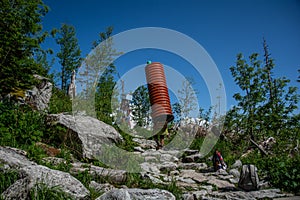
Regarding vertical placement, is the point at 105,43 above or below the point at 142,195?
above

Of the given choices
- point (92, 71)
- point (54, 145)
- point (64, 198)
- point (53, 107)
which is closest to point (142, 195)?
point (64, 198)

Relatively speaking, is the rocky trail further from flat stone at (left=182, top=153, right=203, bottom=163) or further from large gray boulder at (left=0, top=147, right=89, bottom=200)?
flat stone at (left=182, top=153, right=203, bottom=163)

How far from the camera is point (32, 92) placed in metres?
7.81

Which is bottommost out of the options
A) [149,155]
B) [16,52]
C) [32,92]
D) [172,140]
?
[149,155]

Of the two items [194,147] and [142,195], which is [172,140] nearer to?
[194,147]

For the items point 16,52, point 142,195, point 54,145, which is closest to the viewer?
point 142,195

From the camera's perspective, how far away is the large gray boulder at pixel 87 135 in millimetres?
5805

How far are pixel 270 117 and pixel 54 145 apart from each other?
11375 mm

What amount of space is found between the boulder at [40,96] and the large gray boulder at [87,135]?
1538mm

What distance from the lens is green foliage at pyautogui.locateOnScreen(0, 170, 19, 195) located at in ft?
8.98

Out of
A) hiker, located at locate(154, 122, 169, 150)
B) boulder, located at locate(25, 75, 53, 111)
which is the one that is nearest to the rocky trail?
hiker, located at locate(154, 122, 169, 150)

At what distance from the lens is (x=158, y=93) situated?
30.2 ft

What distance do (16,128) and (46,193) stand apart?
3557 mm

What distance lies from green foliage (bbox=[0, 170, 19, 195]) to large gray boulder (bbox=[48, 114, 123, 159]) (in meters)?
2.78
